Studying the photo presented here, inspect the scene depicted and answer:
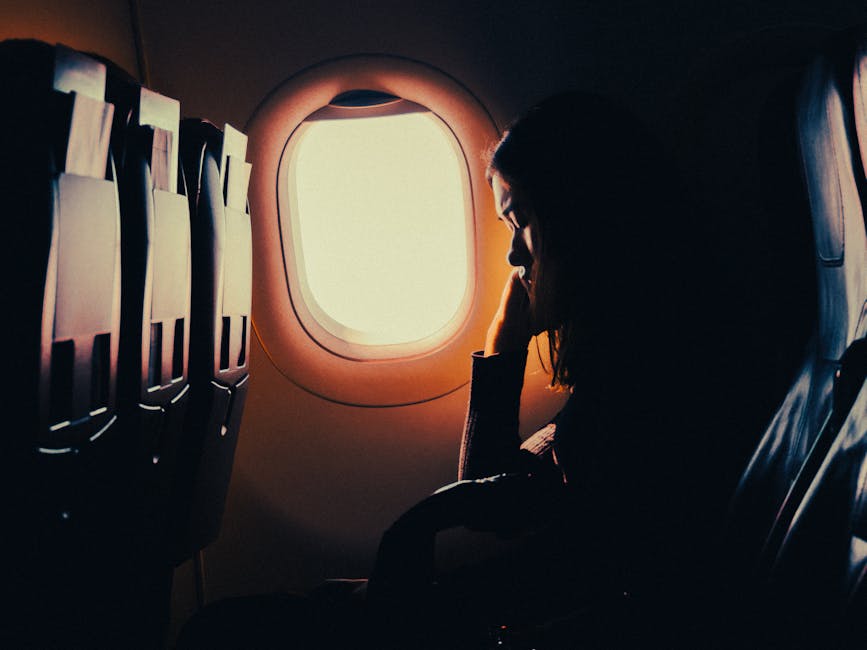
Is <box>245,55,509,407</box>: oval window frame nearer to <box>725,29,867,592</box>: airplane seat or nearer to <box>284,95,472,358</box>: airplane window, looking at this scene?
<box>284,95,472,358</box>: airplane window

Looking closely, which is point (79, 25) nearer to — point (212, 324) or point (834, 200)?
point (212, 324)

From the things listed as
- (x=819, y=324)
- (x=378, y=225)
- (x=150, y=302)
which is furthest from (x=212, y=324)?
(x=819, y=324)

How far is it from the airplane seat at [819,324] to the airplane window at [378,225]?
0.80 m

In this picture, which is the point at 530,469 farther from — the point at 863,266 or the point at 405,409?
the point at 863,266

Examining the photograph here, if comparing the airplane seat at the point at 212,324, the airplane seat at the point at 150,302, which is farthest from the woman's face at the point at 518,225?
the airplane seat at the point at 150,302

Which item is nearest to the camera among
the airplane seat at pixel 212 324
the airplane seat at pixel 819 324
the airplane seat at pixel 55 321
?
the airplane seat at pixel 55 321

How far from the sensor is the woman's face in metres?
1.09

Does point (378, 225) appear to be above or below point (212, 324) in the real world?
above

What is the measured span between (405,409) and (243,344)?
58 cm

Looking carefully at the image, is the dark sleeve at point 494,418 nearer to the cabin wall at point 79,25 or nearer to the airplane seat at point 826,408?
the airplane seat at point 826,408

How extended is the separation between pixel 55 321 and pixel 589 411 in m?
0.76

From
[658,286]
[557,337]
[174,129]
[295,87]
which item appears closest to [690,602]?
[658,286]

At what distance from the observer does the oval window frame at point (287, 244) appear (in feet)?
4.46

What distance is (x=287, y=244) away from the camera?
4.76ft
